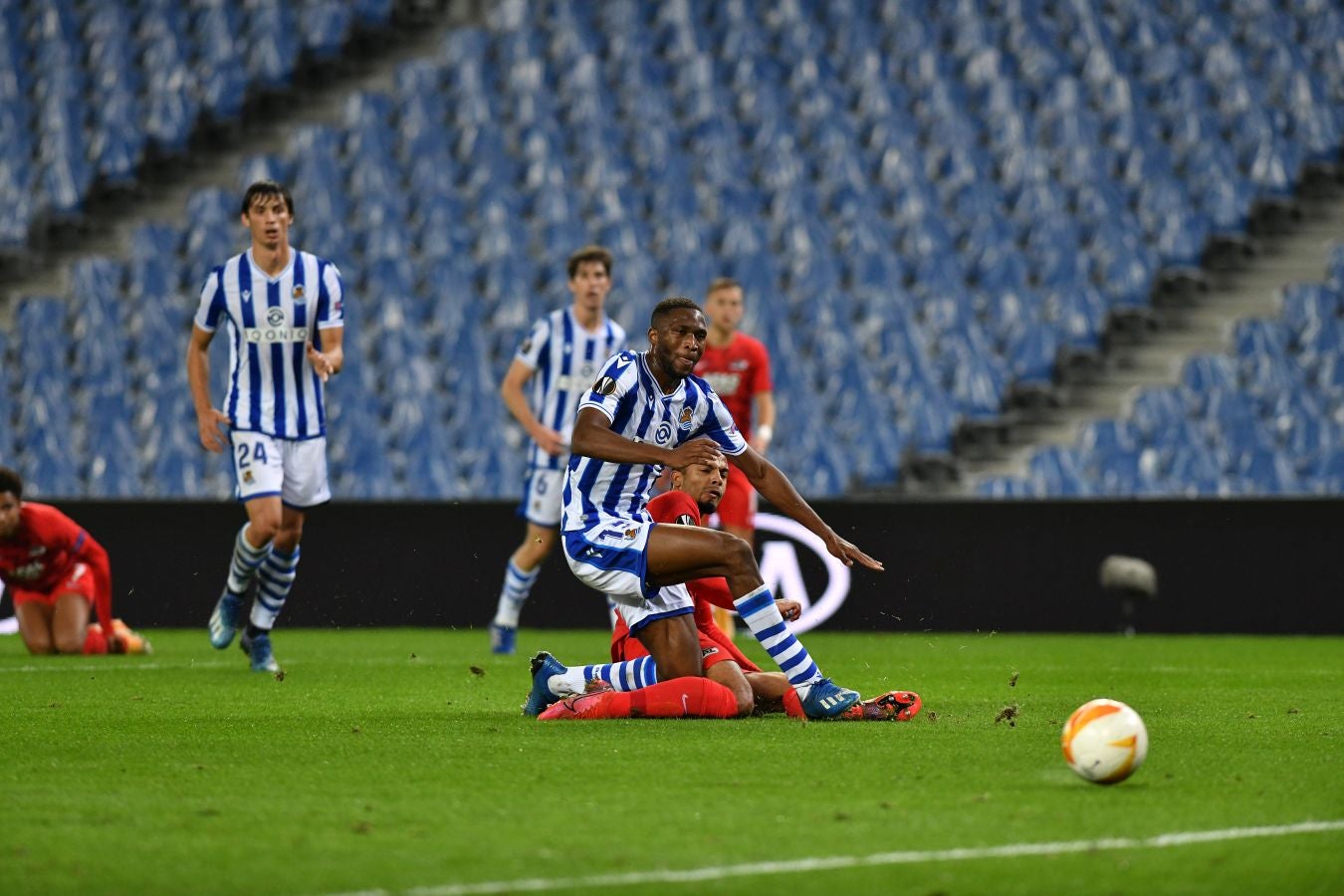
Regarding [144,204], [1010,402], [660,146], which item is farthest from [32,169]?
[1010,402]

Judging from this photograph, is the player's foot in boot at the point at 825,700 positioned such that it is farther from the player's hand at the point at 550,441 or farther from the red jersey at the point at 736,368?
the red jersey at the point at 736,368

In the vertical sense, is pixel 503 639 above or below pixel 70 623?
below

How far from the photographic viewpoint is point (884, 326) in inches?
634

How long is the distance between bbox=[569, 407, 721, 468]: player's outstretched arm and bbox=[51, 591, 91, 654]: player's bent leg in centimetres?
563

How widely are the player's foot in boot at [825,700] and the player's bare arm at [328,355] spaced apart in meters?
3.36

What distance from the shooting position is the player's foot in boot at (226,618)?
9633 mm

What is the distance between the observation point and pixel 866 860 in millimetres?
3934

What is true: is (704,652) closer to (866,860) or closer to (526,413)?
(866,860)

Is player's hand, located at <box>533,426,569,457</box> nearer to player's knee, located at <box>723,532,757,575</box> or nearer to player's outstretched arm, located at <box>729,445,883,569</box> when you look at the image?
player's outstretched arm, located at <box>729,445,883,569</box>

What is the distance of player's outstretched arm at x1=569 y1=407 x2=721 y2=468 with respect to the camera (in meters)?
6.39

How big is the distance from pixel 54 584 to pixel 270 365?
308 centimetres

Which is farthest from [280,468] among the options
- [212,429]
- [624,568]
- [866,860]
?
[866,860]

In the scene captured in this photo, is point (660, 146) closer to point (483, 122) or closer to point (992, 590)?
point (483, 122)

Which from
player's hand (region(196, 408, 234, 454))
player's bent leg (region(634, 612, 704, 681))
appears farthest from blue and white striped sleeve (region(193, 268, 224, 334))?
player's bent leg (region(634, 612, 704, 681))
